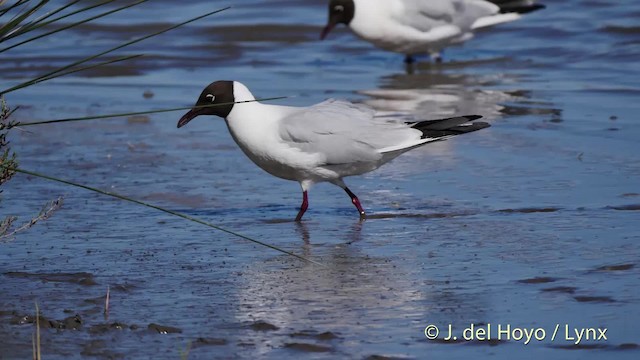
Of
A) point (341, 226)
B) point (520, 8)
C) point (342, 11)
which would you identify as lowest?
point (341, 226)

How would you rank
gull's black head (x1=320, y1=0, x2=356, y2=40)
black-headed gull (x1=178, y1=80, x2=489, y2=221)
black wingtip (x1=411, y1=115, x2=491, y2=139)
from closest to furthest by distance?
1. black-headed gull (x1=178, y1=80, x2=489, y2=221)
2. black wingtip (x1=411, y1=115, x2=491, y2=139)
3. gull's black head (x1=320, y1=0, x2=356, y2=40)

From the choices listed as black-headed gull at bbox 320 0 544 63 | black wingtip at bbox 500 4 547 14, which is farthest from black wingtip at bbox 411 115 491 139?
black wingtip at bbox 500 4 547 14

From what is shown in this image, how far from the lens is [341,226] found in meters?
6.56

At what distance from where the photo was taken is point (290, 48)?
13.5 metres

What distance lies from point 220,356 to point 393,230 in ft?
6.90

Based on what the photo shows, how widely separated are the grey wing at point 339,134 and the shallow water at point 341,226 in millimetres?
344

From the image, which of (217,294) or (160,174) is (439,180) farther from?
(217,294)

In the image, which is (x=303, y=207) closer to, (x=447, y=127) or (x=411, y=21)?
(x=447, y=127)

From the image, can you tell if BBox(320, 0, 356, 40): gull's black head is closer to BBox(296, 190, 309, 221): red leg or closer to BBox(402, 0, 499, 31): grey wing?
BBox(402, 0, 499, 31): grey wing

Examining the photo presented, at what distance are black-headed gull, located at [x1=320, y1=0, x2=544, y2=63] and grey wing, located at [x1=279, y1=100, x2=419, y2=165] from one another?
558 cm

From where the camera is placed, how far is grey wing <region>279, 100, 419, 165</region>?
667 cm

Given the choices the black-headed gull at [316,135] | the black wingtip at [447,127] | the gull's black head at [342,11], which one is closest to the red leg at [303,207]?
the black-headed gull at [316,135]

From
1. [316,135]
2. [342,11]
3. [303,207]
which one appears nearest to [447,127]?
[316,135]

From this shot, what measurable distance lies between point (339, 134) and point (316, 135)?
0.45ft
